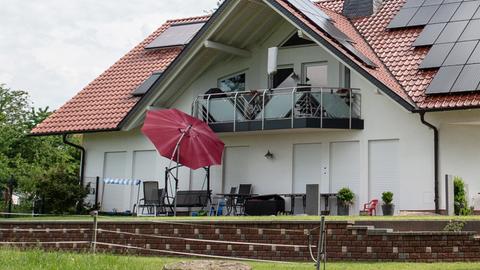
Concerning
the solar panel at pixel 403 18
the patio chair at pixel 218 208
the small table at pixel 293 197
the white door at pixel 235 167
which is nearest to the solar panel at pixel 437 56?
the solar panel at pixel 403 18

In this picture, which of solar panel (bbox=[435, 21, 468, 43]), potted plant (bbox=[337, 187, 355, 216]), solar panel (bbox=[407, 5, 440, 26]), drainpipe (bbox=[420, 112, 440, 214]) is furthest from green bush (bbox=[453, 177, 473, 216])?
solar panel (bbox=[407, 5, 440, 26])

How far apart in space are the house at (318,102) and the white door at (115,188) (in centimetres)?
4

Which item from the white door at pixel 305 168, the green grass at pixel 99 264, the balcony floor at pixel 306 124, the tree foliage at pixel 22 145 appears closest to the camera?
the green grass at pixel 99 264

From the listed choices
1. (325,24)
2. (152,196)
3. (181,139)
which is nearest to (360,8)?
(325,24)

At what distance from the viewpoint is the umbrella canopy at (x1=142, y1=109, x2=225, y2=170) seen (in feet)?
80.6

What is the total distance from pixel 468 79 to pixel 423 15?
172 inches

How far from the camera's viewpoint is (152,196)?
27188 millimetres

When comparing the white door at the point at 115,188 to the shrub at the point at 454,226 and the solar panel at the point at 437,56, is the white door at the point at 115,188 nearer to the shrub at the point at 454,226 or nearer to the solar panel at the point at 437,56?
the solar panel at the point at 437,56

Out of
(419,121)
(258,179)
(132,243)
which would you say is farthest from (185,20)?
(132,243)

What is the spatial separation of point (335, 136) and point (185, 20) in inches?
443

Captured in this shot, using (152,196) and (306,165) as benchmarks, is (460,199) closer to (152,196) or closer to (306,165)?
(306,165)

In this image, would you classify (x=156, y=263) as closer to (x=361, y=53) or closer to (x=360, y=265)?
(x=360, y=265)

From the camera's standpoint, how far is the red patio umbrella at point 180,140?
24.6 metres

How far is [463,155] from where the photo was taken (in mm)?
23906
